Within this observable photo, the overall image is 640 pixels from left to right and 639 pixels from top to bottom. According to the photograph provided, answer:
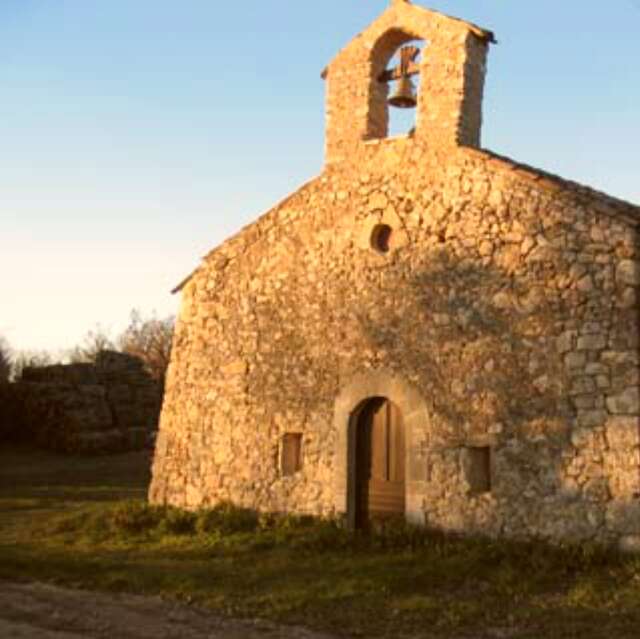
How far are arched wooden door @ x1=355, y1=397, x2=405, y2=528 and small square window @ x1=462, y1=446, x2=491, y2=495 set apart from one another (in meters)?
0.99

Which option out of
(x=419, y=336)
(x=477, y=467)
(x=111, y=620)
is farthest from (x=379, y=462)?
(x=111, y=620)

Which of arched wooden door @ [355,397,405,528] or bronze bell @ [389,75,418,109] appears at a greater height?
bronze bell @ [389,75,418,109]

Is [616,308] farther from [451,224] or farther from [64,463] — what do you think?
[64,463]

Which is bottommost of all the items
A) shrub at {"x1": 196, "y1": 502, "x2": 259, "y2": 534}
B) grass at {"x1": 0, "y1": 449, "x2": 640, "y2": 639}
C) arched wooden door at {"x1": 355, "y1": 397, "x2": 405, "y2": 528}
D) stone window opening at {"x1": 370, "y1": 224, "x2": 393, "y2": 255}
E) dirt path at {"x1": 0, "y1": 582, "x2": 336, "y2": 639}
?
dirt path at {"x1": 0, "y1": 582, "x2": 336, "y2": 639}

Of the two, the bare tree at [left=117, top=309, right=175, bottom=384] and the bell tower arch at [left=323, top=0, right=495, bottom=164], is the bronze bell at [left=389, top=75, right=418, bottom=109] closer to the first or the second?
the bell tower arch at [left=323, top=0, right=495, bottom=164]

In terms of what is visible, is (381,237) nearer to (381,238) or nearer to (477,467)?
(381,238)

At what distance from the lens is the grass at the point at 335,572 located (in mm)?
6953

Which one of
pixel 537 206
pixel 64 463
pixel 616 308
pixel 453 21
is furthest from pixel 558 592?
pixel 64 463

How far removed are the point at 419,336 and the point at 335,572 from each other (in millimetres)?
2966

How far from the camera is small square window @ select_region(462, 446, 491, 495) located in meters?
9.61

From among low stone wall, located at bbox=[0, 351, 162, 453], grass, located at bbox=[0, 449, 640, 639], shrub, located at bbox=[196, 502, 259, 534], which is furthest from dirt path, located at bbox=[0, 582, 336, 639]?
low stone wall, located at bbox=[0, 351, 162, 453]

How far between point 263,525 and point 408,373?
8.74 feet

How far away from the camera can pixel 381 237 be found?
11.0 m

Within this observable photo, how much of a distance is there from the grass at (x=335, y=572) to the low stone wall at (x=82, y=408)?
10.5 m
